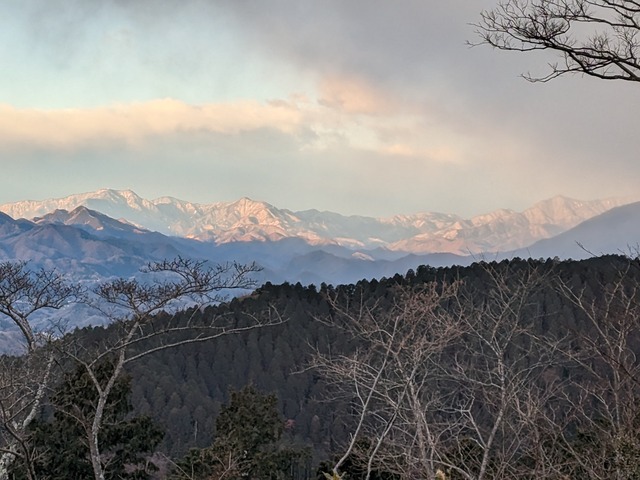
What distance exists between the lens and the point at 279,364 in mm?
77250

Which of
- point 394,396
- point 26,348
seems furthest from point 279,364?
point 26,348

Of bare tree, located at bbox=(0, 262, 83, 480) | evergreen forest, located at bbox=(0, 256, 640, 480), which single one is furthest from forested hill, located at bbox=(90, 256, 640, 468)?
bare tree, located at bbox=(0, 262, 83, 480)

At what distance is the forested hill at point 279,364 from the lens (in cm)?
6216

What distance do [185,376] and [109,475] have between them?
6102 centimetres

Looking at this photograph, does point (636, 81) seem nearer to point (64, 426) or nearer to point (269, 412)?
point (64, 426)

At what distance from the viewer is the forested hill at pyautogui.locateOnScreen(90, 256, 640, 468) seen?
62156 millimetres

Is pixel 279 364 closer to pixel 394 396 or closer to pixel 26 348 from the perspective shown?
pixel 394 396

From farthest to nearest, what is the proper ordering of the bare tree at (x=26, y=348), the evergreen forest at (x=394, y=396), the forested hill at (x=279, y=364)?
the forested hill at (x=279, y=364) → the bare tree at (x=26, y=348) → the evergreen forest at (x=394, y=396)

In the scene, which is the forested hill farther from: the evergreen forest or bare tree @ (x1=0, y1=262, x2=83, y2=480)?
bare tree @ (x1=0, y1=262, x2=83, y2=480)

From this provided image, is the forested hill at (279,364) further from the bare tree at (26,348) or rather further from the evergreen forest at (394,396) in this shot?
the bare tree at (26,348)

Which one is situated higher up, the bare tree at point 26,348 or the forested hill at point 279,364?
the bare tree at point 26,348

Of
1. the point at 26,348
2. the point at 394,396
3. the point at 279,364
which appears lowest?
the point at 279,364

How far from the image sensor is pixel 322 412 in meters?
71.1

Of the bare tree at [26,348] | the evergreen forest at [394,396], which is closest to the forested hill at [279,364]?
the evergreen forest at [394,396]
